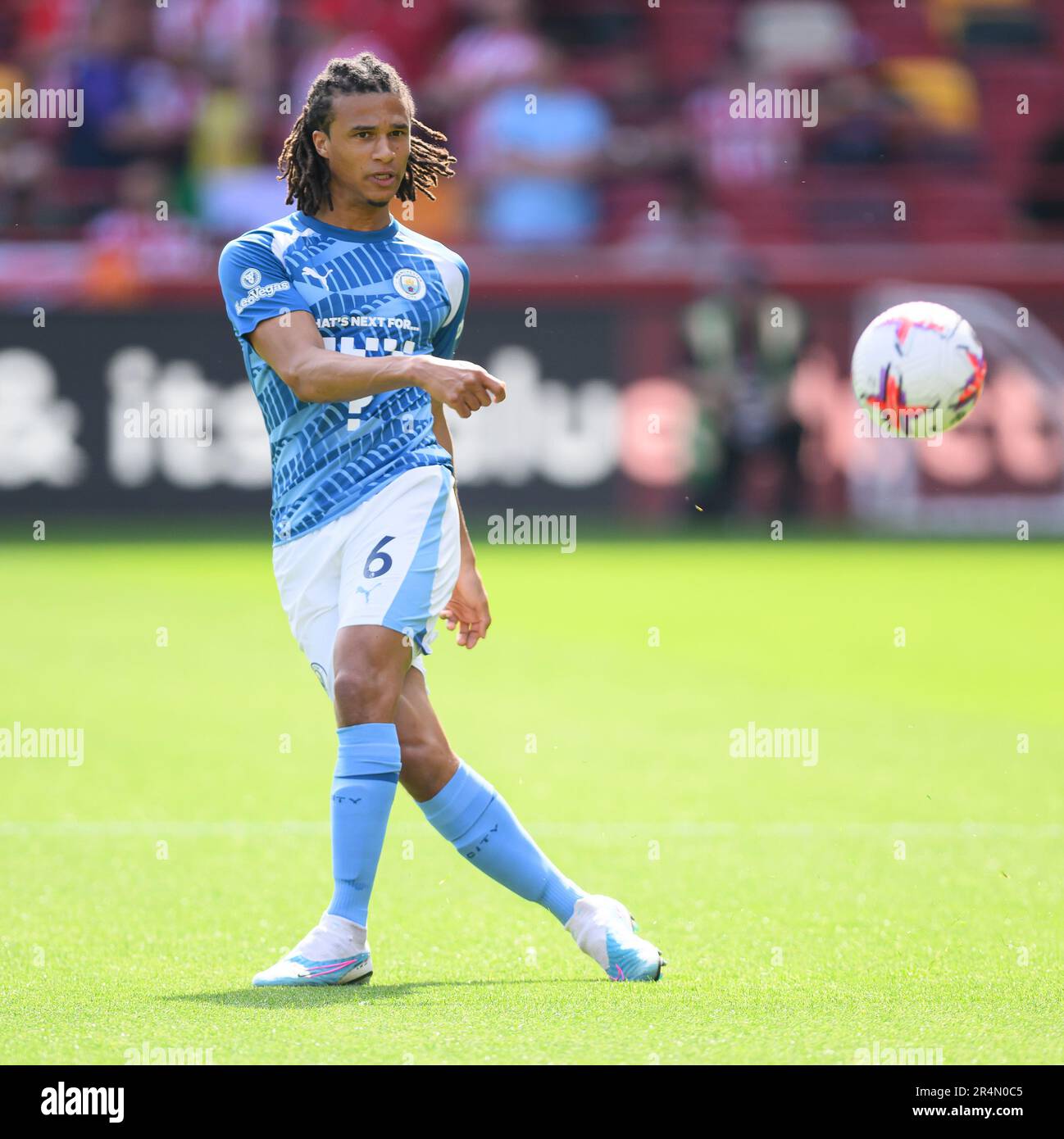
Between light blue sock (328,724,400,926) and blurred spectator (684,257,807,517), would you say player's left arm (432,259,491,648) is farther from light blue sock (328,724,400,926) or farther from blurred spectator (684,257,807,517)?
blurred spectator (684,257,807,517)

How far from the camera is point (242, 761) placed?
8305 millimetres

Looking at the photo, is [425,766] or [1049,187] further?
[1049,187]

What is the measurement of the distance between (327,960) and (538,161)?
16.2 m

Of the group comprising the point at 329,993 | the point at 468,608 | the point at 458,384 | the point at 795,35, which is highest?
the point at 795,35

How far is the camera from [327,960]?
15.8 feet

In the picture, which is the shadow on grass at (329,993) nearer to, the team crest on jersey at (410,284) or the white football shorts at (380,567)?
the white football shorts at (380,567)

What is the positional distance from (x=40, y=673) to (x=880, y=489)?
33.1 feet

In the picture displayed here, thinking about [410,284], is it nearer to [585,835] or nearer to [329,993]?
[329,993]

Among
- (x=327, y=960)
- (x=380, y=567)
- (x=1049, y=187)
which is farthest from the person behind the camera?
(x=1049, y=187)

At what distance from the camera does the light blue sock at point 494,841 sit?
16.6ft

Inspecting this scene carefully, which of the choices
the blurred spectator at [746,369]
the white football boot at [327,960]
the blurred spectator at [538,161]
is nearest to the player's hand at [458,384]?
the white football boot at [327,960]

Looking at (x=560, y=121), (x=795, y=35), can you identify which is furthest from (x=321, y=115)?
(x=795, y=35)

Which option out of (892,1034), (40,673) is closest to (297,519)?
(892,1034)

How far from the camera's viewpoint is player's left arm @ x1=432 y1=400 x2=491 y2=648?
5371 millimetres
